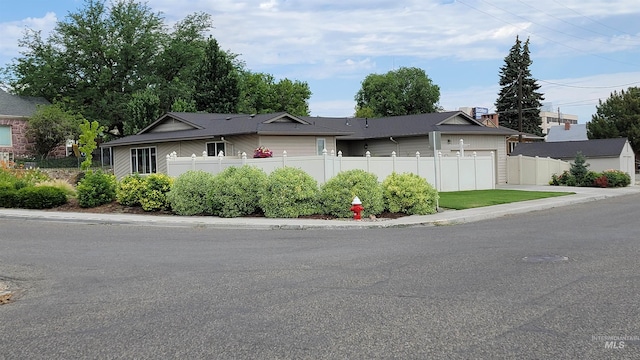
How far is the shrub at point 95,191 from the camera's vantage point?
74.1 feet

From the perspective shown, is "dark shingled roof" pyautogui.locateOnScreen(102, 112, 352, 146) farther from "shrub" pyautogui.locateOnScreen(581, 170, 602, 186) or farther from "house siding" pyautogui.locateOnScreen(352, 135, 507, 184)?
"shrub" pyautogui.locateOnScreen(581, 170, 602, 186)

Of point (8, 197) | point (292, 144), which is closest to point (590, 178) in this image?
A: point (292, 144)

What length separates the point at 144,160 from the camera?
3531cm

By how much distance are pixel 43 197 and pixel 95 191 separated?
232 cm

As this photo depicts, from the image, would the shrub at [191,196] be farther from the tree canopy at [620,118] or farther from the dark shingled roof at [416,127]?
the tree canopy at [620,118]

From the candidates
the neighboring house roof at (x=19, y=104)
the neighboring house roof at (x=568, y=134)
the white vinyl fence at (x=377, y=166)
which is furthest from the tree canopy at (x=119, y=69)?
the neighboring house roof at (x=568, y=134)

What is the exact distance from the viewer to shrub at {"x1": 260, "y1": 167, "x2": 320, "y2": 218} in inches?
776

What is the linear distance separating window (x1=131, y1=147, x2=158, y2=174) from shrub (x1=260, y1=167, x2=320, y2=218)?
16548 millimetres

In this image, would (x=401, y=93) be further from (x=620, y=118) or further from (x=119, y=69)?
(x=119, y=69)

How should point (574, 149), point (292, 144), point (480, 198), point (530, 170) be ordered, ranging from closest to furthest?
point (480, 198) < point (292, 144) < point (530, 170) < point (574, 149)

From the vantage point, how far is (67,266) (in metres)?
10.8

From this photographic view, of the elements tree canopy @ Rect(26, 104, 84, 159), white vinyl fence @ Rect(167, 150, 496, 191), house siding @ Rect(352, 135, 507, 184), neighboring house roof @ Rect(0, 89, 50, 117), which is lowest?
white vinyl fence @ Rect(167, 150, 496, 191)

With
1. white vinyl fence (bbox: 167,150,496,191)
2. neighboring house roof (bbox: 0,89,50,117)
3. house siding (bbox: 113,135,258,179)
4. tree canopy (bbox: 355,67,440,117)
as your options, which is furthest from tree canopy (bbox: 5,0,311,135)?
tree canopy (bbox: 355,67,440,117)

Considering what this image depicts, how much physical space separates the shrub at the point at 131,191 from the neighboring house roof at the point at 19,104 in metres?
27.7
